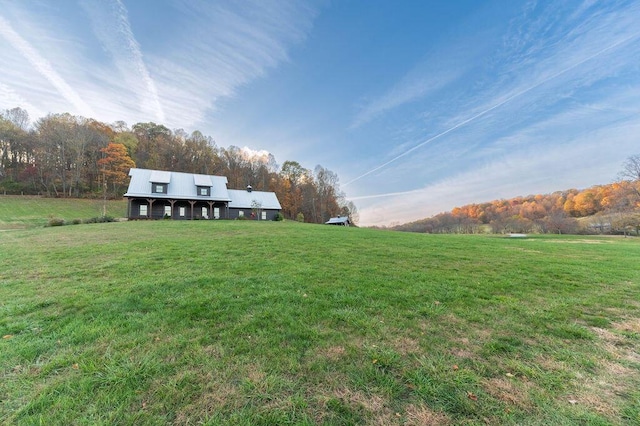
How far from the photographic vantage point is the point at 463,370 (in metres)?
2.62

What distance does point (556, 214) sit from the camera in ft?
161

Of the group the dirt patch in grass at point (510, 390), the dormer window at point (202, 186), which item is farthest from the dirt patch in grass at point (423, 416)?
the dormer window at point (202, 186)

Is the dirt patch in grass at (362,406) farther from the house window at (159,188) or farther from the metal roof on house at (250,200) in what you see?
→ the metal roof on house at (250,200)

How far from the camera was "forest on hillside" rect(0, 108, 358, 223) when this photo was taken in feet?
135

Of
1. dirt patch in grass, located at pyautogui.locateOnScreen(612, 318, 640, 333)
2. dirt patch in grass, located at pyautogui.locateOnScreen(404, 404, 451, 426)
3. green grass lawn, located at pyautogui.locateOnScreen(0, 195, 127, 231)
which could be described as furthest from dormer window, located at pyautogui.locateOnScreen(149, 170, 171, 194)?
dirt patch in grass, located at pyautogui.locateOnScreen(612, 318, 640, 333)

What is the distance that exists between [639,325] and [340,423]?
539cm

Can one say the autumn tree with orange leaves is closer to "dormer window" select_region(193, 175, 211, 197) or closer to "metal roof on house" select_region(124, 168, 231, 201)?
"metal roof on house" select_region(124, 168, 231, 201)

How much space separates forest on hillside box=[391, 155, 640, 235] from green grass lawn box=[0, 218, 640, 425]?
45278mm

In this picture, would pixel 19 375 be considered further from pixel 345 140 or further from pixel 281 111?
pixel 345 140

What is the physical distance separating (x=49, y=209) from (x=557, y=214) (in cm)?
8626

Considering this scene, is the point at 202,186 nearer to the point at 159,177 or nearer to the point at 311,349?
the point at 159,177

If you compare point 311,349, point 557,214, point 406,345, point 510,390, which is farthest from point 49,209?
point 557,214

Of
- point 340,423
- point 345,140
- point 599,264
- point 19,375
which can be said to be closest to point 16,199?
point 345,140

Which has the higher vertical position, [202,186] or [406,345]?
[202,186]
